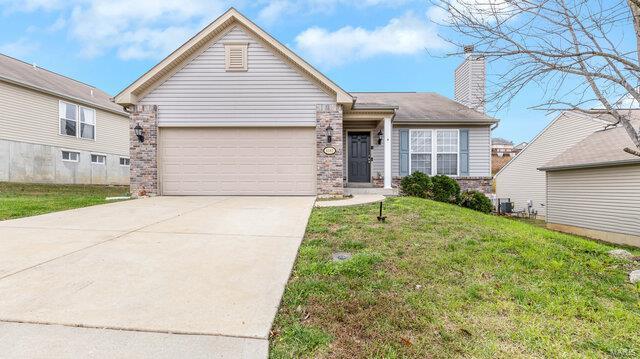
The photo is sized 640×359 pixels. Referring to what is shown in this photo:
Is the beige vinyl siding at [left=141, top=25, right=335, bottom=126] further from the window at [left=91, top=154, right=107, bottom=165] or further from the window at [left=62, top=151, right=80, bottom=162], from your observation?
the window at [left=91, top=154, right=107, bottom=165]

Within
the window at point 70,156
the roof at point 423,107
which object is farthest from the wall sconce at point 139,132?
the window at point 70,156

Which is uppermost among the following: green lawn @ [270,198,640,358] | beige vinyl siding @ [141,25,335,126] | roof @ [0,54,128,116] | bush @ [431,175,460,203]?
roof @ [0,54,128,116]

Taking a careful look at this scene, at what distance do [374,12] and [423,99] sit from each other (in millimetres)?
7497

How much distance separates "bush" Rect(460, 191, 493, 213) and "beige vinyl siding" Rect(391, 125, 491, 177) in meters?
1.49

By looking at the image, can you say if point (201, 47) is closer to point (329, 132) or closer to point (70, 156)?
point (329, 132)

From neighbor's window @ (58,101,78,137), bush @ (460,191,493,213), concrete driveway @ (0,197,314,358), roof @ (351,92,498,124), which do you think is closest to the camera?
concrete driveway @ (0,197,314,358)

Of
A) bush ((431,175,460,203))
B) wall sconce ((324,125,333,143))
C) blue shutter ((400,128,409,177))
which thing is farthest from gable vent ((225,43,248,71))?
bush ((431,175,460,203))

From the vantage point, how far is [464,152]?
13.6 meters

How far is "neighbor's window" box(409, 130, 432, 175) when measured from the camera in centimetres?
1369

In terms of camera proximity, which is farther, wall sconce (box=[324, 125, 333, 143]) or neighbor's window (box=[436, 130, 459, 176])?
neighbor's window (box=[436, 130, 459, 176])

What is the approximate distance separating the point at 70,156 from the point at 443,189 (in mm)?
19011

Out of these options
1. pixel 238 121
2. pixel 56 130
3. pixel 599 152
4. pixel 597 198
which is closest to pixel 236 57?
pixel 238 121

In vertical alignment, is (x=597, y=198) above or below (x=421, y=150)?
below

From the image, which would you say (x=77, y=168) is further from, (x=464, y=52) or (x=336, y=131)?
(x=464, y=52)
